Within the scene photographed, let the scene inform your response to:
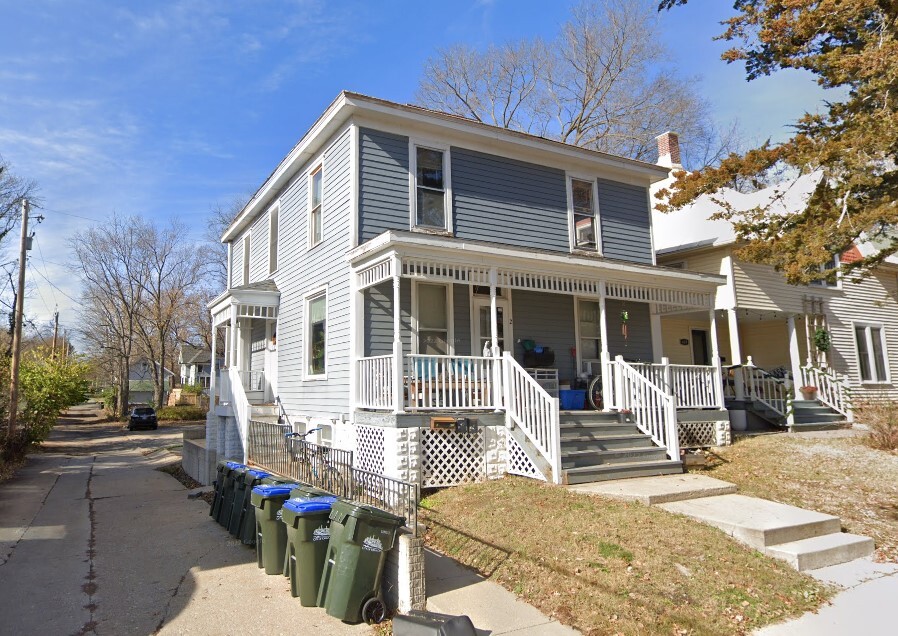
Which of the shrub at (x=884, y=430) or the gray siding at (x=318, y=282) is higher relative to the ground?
the gray siding at (x=318, y=282)

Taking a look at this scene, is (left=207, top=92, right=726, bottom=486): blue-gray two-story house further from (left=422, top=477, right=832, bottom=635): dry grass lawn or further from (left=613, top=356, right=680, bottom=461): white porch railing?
(left=422, top=477, right=832, bottom=635): dry grass lawn

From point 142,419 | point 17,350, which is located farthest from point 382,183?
point 142,419

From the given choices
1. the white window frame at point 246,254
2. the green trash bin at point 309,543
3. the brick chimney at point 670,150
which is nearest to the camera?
the green trash bin at point 309,543

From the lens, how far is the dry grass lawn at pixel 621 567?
493 centimetres

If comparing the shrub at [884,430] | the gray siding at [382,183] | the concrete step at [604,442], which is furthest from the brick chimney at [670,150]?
the concrete step at [604,442]

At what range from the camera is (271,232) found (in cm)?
1563

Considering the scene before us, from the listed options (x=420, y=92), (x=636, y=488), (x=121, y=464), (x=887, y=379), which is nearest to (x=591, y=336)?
(x=636, y=488)

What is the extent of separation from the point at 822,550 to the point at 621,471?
3.17 m

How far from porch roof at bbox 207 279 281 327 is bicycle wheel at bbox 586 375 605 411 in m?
7.82

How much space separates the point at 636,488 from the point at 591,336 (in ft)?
18.1

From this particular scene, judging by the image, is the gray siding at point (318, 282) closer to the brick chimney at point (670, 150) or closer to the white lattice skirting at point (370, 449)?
the white lattice skirting at point (370, 449)

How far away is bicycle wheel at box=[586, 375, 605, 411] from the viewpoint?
11834 mm

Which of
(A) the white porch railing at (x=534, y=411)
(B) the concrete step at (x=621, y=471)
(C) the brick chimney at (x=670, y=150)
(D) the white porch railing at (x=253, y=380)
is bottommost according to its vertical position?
(B) the concrete step at (x=621, y=471)

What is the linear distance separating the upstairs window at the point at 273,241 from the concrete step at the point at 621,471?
9980 mm
